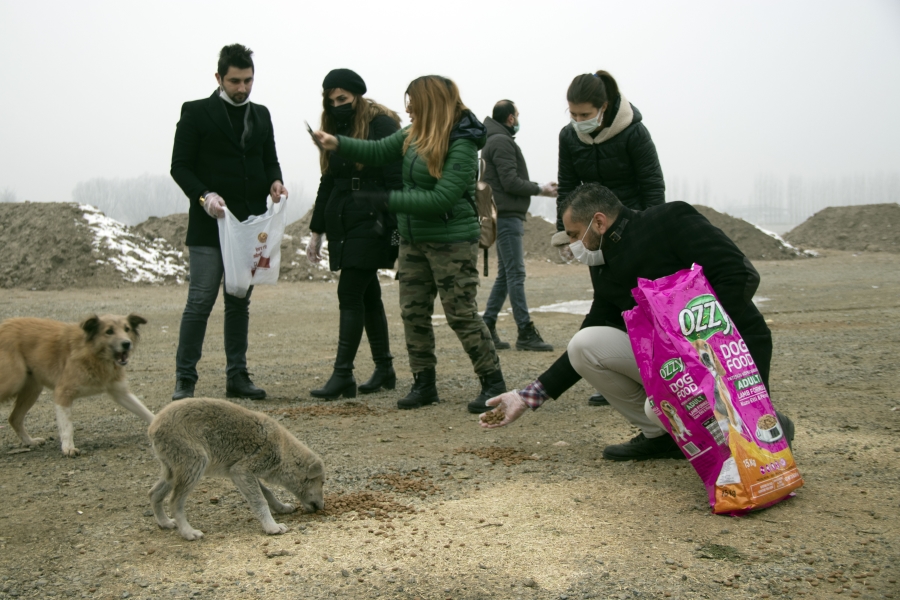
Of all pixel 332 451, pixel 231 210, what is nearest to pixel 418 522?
pixel 332 451

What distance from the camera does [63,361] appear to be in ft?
16.5

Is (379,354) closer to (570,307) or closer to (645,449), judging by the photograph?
(645,449)

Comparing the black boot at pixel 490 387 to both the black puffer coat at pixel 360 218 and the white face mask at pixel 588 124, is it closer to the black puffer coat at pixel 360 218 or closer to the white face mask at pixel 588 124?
the black puffer coat at pixel 360 218

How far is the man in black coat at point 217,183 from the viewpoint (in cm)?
586

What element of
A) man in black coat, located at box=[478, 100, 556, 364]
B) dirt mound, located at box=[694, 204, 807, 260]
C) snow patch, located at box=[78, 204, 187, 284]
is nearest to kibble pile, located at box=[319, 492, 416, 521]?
man in black coat, located at box=[478, 100, 556, 364]

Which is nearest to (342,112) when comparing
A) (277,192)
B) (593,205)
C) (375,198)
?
(277,192)

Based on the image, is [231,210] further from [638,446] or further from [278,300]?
[278,300]

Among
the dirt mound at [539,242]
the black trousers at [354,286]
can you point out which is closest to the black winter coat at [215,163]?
the black trousers at [354,286]

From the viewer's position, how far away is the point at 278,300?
15641 millimetres

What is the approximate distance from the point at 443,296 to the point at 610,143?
1504 millimetres

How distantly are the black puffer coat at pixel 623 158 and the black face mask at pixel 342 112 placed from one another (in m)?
1.53

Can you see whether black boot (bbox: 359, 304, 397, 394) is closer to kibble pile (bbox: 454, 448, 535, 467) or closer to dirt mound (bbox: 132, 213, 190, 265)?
kibble pile (bbox: 454, 448, 535, 467)

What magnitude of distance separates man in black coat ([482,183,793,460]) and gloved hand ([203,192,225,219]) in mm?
2682

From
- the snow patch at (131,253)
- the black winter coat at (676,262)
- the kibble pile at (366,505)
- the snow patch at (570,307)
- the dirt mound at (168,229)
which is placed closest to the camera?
the kibble pile at (366,505)
